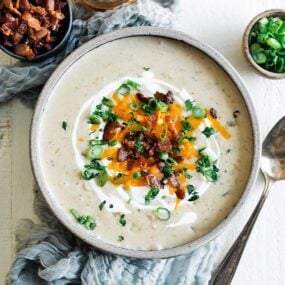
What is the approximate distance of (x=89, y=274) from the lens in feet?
7.36

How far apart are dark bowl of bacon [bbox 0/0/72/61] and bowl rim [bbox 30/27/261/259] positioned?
0.12 m

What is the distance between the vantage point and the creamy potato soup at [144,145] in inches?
87.7

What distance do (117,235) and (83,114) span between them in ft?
1.15

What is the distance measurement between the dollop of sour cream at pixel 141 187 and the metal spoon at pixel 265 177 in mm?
200

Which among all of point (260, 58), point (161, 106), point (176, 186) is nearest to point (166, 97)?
point (161, 106)

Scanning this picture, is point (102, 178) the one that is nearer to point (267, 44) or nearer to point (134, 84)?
point (134, 84)

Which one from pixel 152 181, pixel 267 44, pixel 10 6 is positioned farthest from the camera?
pixel 267 44

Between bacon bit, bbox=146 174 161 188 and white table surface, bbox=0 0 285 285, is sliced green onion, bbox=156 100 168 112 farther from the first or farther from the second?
white table surface, bbox=0 0 285 285

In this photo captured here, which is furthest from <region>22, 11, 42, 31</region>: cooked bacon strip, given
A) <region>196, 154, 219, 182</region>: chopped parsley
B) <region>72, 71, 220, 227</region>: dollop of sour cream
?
<region>196, 154, 219, 182</region>: chopped parsley

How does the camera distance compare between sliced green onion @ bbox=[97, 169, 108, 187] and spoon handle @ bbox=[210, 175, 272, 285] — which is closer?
sliced green onion @ bbox=[97, 169, 108, 187]

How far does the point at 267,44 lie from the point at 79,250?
2.72 feet

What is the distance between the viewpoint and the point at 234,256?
235cm

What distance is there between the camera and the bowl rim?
221cm

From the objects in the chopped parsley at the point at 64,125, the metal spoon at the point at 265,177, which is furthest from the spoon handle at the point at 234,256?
the chopped parsley at the point at 64,125
